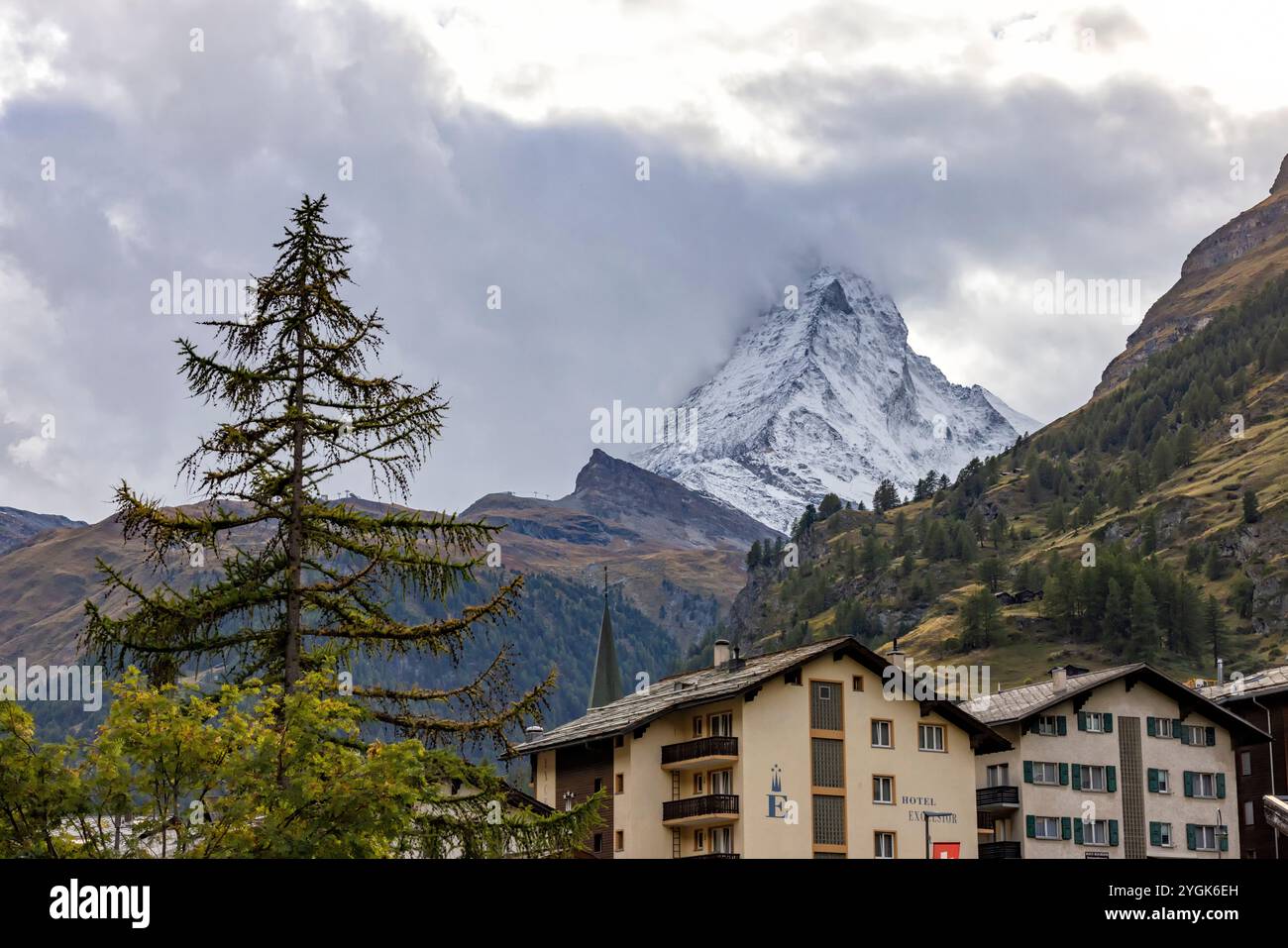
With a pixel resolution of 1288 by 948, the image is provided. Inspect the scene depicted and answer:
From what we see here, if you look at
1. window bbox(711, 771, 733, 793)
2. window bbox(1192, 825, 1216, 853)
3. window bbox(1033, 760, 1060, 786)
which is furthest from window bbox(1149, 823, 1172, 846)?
window bbox(711, 771, 733, 793)

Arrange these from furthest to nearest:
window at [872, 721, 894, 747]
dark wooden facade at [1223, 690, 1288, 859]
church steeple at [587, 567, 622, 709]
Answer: church steeple at [587, 567, 622, 709], dark wooden facade at [1223, 690, 1288, 859], window at [872, 721, 894, 747]

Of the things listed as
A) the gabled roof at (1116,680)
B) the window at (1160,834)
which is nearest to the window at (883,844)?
the gabled roof at (1116,680)

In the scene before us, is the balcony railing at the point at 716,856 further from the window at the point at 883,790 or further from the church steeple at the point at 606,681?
Result: the church steeple at the point at 606,681

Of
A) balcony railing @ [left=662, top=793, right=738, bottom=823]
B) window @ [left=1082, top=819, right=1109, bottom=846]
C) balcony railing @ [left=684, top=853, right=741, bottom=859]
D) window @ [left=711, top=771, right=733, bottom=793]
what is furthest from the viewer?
window @ [left=1082, top=819, right=1109, bottom=846]

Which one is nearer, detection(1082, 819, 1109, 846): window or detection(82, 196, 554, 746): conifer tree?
detection(82, 196, 554, 746): conifer tree

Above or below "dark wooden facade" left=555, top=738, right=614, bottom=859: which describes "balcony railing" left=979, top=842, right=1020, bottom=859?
below

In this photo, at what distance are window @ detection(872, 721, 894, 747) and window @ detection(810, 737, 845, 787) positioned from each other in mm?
2168

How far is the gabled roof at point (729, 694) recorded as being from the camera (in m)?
80.6

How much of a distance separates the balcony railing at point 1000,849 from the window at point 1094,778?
5.61m

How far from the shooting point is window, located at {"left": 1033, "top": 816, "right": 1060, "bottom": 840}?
91125 mm

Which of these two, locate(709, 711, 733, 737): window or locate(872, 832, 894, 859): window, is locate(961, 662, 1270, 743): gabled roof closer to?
locate(872, 832, 894, 859): window
